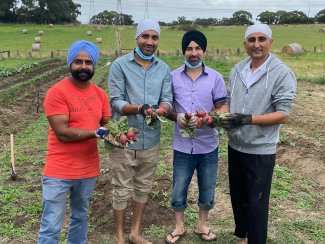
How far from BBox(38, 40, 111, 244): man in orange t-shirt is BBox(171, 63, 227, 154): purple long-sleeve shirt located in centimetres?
93

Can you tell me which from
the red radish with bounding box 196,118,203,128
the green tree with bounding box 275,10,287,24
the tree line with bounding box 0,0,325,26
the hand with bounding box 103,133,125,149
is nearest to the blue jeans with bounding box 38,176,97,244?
the hand with bounding box 103,133,125,149

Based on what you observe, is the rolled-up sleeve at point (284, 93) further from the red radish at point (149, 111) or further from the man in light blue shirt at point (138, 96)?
the red radish at point (149, 111)

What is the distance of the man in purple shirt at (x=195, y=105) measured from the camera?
4.29m

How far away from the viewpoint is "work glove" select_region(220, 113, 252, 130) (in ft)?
12.4

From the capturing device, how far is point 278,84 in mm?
3824

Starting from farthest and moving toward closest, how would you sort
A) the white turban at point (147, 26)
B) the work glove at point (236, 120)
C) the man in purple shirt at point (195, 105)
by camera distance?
the man in purple shirt at point (195, 105) < the white turban at point (147, 26) < the work glove at point (236, 120)

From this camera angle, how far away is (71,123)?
3.62 m

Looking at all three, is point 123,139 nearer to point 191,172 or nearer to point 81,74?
point 81,74

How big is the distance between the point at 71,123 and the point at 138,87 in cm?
84

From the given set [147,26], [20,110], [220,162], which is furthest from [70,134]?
[20,110]

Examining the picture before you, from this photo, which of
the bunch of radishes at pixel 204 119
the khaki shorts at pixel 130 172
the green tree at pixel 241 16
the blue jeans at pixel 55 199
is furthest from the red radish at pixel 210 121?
the green tree at pixel 241 16

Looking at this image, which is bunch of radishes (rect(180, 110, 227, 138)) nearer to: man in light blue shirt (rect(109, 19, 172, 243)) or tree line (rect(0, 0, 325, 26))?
man in light blue shirt (rect(109, 19, 172, 243))

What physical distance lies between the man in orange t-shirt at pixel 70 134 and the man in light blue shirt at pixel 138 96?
0.43 meters

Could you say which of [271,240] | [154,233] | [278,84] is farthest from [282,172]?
[278,84]
